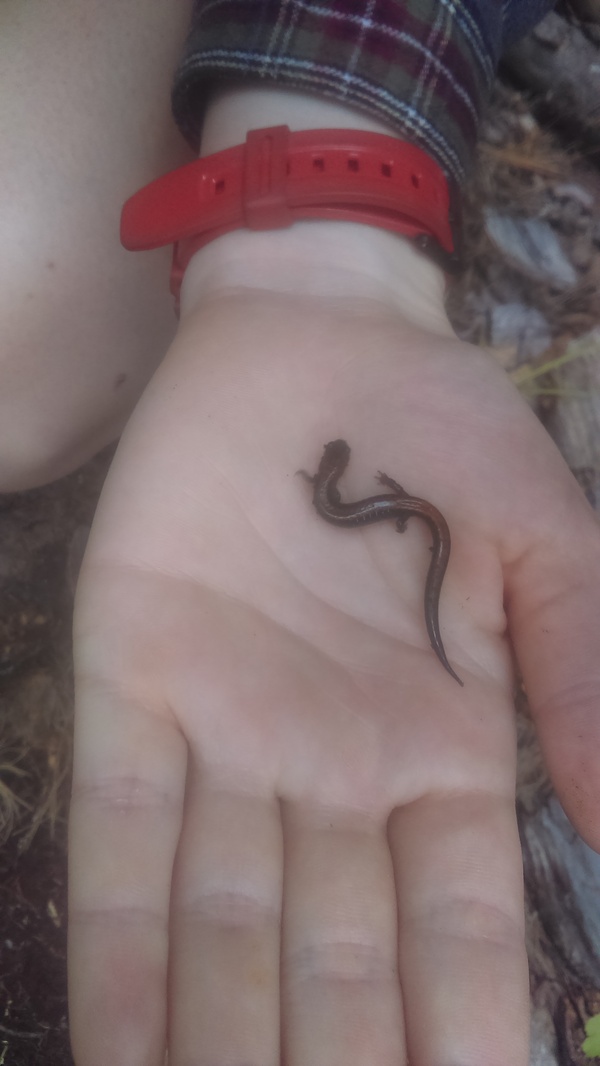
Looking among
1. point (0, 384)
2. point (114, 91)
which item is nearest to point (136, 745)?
point (0, 384)

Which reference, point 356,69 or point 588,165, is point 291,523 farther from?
point 588,165

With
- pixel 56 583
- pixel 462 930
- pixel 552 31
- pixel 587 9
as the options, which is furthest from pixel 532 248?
pixel 462 930

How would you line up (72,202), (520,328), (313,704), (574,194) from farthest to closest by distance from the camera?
(574,194) < (520,328) < (72,202) < (313,704)

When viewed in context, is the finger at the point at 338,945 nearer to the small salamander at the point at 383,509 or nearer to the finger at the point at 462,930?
the finger at the point at 462,930

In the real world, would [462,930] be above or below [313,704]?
below

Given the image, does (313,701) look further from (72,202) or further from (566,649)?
(72,202)

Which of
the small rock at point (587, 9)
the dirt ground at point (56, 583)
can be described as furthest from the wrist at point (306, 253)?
the small rock at point (587, 9)
